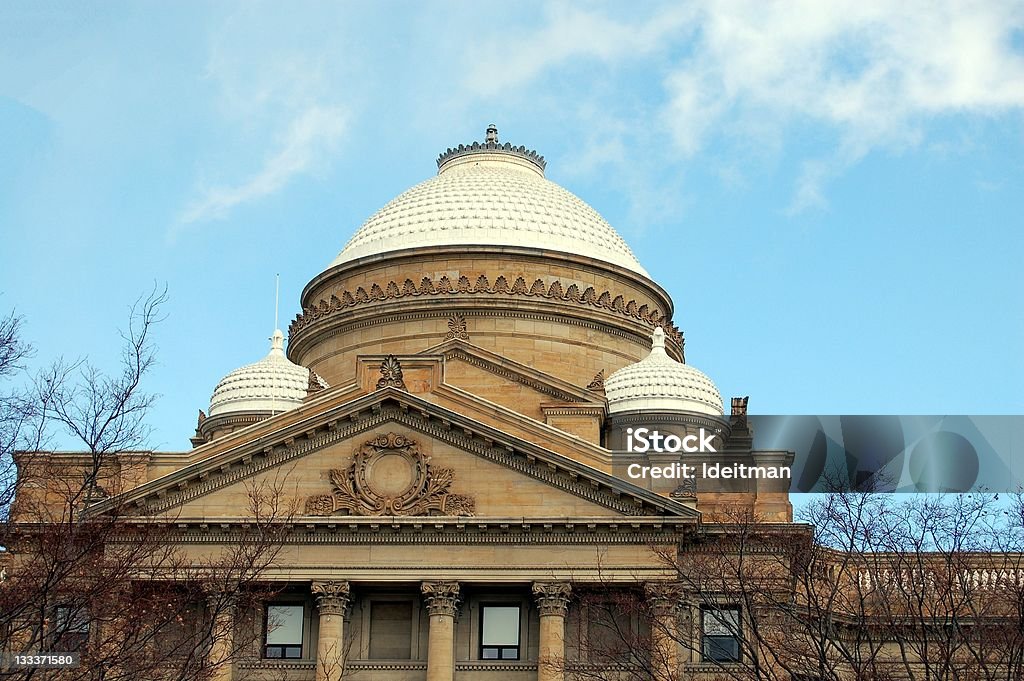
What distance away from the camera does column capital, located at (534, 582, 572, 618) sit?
53562 millimetres

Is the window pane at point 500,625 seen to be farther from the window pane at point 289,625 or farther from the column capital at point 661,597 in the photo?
Answer: the window pane at point 289,625

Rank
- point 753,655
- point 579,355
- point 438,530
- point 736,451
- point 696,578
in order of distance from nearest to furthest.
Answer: point 753,655
point 696,578
point 438,530
point 736,451
point 579,355

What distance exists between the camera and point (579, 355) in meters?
72.1

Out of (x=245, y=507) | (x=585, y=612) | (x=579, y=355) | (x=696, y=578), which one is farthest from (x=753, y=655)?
(x=579, y=355)

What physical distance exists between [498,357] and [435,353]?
3465 mm

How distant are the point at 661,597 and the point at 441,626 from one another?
651 cm

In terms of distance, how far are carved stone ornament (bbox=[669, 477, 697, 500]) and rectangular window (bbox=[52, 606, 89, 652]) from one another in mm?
20857

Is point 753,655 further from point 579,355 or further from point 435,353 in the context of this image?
point 579,355

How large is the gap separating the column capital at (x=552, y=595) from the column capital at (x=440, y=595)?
2.40 meters

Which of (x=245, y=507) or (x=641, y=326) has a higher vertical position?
(x=641, y=326)

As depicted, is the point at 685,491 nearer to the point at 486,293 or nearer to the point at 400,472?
the point at 400,472

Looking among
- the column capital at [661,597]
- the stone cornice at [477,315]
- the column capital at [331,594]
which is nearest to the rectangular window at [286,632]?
the column capital at [331,594]

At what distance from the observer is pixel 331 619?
5388 centimetres

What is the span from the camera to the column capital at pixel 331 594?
53875 mm
